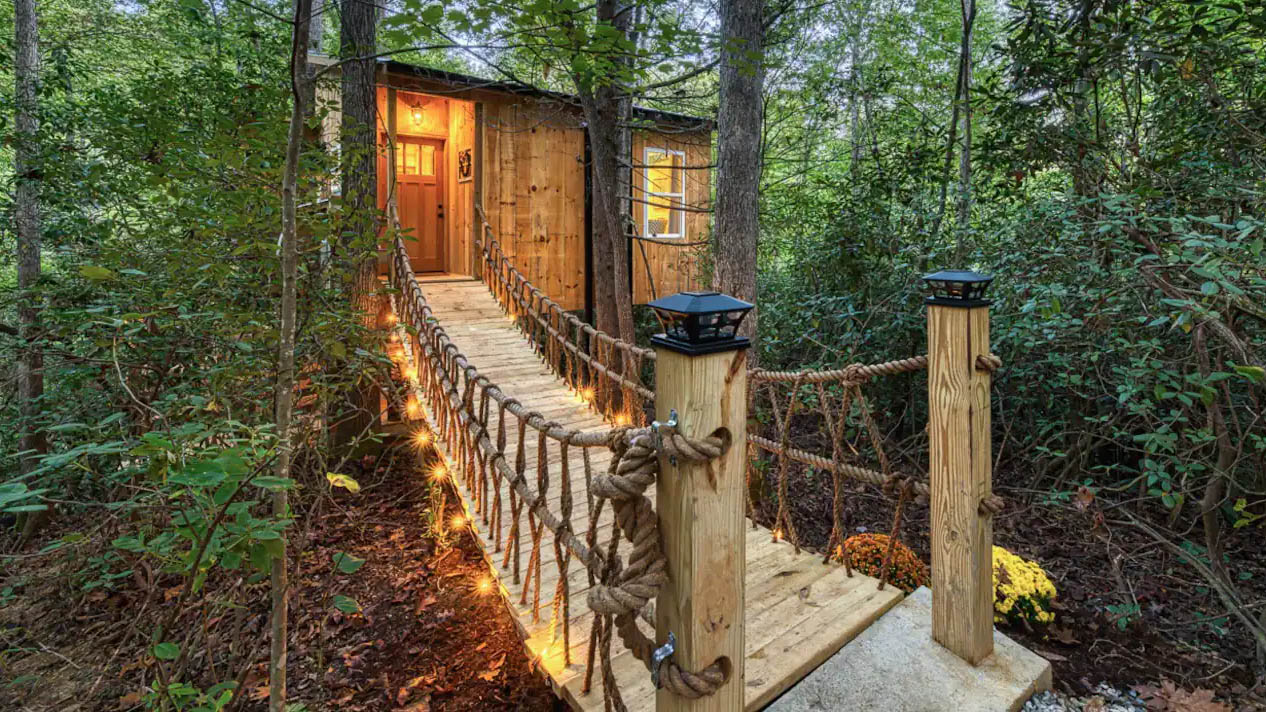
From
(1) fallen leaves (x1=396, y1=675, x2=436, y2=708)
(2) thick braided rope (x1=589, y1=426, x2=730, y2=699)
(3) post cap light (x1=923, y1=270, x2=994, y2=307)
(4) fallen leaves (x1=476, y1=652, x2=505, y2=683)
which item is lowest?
(1) fallen leaves (x1=396, y1=675, x2=436, y2=708)

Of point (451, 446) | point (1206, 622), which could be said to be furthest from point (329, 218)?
point (1206, 622)

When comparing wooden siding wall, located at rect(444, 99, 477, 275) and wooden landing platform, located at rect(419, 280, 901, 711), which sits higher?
wooden siding wall, located at rect(444, 99, 477, 275)

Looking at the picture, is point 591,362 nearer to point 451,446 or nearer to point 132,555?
point 451,446

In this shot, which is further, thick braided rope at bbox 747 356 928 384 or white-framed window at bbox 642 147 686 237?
white-framed window at bbox 642 147 686 237

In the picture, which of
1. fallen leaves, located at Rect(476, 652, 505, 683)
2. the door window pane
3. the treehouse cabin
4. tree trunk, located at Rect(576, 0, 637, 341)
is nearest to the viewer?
fallen leaves, located at Rect(476, 652, 505, 683)

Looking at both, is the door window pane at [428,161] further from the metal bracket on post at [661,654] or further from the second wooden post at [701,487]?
the metal bracket on post at [661,654]

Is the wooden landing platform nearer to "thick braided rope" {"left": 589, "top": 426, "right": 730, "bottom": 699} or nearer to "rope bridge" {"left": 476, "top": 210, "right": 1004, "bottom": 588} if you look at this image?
"rope bridge" {"left": 476, "top": 210, "right": 1004, "bottom": 588}

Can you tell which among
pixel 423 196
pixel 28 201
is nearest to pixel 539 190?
pixel 423 196

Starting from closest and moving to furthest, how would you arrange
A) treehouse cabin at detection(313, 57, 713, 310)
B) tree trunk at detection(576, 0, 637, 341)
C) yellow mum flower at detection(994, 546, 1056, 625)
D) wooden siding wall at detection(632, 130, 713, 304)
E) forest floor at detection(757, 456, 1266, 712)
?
1. forest floor at detection(757, 456, 1266, 712)
2. yellow mum flower at detection(994, 546, 1056, 625)
3. tree trunk at detection(576, 0, 637, 341)
4. treehouse cabin at detection(313, 57, 713, 310)
5. wooden siding wall at detection(632, 130, 713, 304)

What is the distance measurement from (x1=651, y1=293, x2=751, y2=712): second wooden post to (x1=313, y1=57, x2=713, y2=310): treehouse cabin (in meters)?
5.90

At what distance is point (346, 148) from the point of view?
11.2 feet

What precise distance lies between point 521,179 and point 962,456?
6766 millimetres

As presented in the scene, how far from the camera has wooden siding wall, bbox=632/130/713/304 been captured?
8.55 m

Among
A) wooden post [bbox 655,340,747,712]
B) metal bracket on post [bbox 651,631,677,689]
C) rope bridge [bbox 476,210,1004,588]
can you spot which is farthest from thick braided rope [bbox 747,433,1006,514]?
metal bracket on post [bbox 651,631,677,689]
